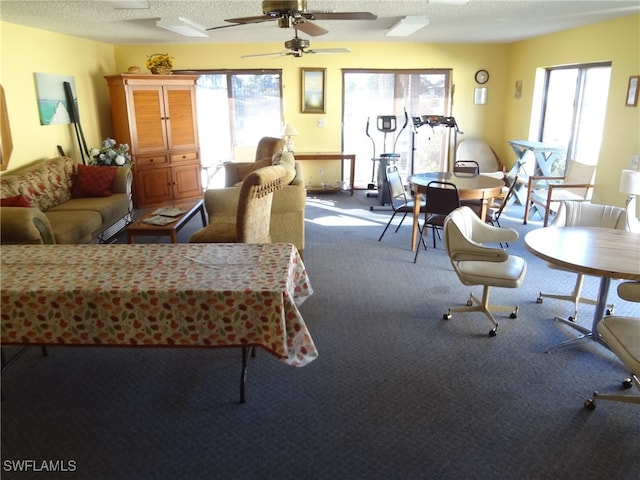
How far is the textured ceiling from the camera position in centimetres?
417

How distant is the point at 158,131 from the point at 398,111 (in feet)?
12.4

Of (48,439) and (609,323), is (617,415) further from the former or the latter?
(48,439)

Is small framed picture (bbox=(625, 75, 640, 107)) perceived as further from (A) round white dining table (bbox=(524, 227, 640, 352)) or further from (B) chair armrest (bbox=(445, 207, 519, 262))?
(B) chair armrest (bbox=(445, 207, 519, 262))

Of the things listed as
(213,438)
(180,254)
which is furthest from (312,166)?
(213,438)

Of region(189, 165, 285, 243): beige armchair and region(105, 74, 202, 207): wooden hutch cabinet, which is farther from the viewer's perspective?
region(105, 74, 202, 207): wooden hutch cabinet

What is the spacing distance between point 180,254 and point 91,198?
10.9 ft

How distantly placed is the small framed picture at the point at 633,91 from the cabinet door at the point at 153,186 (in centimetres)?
581

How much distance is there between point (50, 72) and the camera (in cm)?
550

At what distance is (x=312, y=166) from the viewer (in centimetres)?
768

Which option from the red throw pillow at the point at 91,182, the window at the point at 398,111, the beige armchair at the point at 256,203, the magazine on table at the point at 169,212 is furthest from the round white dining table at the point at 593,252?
the window at the point at 398,111

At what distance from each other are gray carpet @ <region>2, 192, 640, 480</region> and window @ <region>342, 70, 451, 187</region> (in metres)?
4.64
